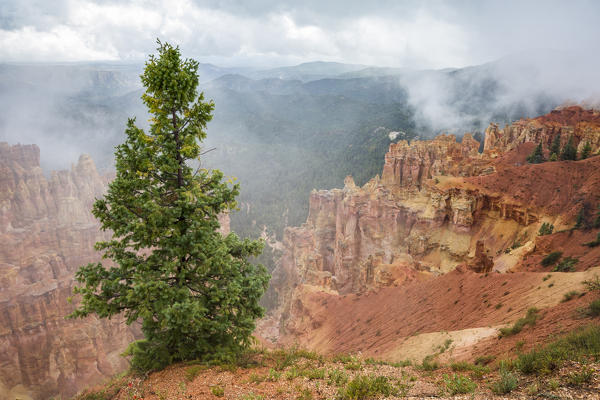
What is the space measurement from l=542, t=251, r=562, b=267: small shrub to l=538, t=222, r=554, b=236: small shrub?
7182 millimetres

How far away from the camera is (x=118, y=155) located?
7.72 meters

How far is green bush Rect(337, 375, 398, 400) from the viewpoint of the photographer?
259 inches

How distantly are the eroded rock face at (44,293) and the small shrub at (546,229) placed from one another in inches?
1787

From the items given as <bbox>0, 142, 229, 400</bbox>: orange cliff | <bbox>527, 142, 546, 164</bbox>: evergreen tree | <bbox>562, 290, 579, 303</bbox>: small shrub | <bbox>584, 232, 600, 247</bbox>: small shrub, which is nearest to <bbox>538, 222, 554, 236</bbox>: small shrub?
<bbox>584, 232, 600, 247</bbox>: small shrub

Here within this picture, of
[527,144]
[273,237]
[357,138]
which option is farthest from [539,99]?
[273,237]

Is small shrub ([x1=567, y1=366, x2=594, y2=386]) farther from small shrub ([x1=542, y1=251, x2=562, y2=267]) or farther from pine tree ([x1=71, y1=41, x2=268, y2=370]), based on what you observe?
small shrub ([x1=542, y1=251, x2=562, y2=267])

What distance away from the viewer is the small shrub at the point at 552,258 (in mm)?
19931

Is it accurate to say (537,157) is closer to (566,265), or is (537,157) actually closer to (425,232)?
(425,232)

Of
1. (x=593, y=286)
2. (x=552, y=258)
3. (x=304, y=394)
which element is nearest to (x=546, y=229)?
(x=552, y=258)

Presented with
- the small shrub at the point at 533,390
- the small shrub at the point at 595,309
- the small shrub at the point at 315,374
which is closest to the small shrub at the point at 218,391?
the small shrub at the point at 315,374

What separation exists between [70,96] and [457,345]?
642 feet

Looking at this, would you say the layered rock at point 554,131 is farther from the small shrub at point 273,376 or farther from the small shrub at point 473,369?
the small shrub at point 273,376

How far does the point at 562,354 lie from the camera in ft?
22.3

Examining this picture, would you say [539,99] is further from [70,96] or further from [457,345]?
[70,96]
